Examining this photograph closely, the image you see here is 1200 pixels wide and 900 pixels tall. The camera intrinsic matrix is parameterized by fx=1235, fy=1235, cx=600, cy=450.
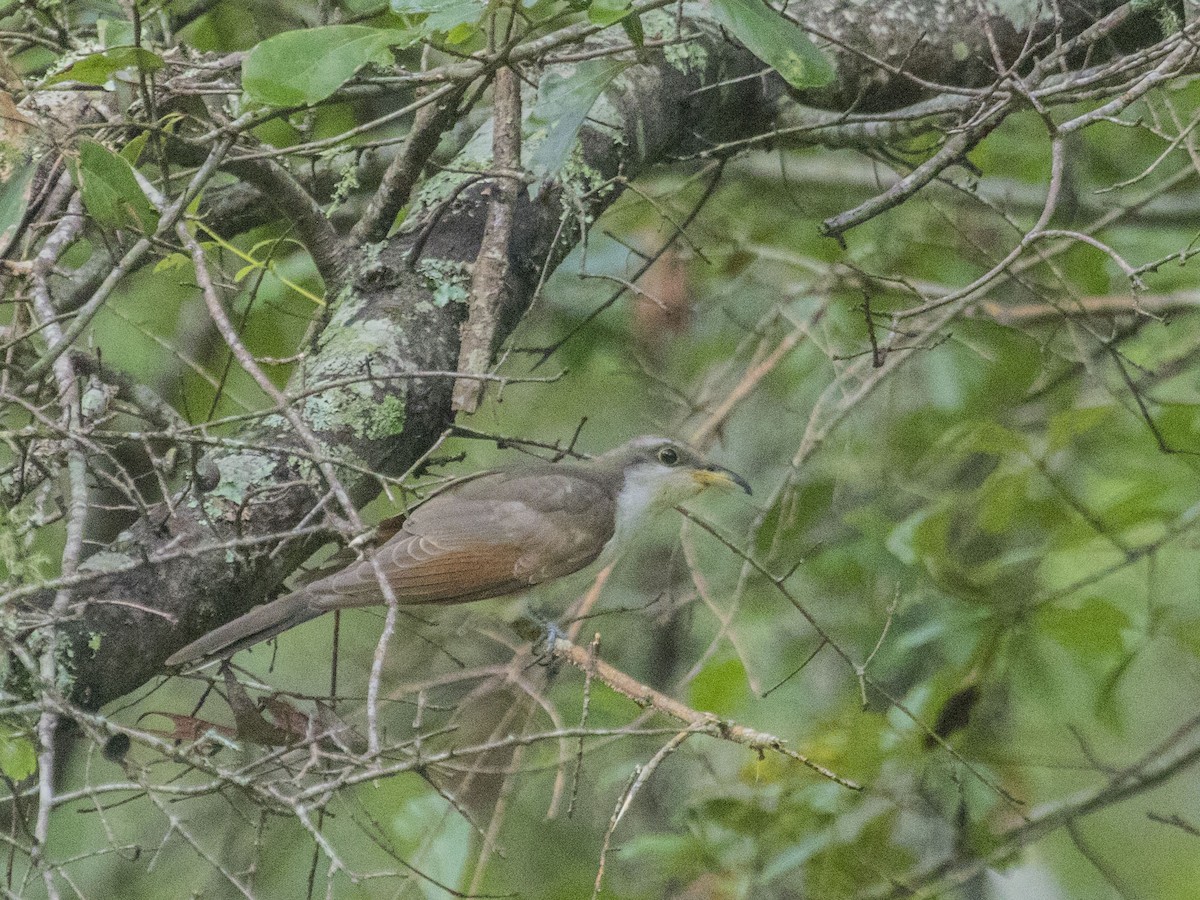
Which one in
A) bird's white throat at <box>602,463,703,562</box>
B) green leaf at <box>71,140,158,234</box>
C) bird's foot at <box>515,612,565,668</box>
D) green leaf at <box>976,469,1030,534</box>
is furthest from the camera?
bird's white throat at <box>602,463,703,562</box>

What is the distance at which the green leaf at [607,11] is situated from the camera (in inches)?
87.2

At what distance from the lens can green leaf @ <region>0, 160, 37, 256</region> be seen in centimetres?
245

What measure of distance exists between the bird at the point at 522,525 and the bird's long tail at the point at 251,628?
0.35ft

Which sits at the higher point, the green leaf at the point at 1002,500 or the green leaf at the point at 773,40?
the green leaf at the point at 773,40

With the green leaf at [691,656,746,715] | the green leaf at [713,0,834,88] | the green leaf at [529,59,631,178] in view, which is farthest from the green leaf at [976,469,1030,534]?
the green leaf at [529,59,631,178]

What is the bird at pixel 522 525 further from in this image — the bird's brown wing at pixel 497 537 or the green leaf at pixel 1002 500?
the green leaf at pixel 1002 500

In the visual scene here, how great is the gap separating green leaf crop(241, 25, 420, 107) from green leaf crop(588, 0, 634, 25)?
0.36 meters

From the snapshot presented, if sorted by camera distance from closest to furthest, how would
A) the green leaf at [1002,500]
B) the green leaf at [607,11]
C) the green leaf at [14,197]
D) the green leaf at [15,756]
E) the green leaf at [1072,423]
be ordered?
the green leaf at [15,756] < the green leaf at [607,11] < the green leaf at [14,197] < the green leaf at [1072,423] < the green leaf at [1002,500]

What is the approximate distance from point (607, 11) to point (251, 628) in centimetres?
148

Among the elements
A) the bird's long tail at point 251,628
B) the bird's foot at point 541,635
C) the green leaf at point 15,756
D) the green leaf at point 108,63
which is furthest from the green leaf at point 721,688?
the green leaf at point 108,63

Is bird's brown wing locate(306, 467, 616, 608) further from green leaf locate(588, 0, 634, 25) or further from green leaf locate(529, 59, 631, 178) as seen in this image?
green leaf locate(588, 0, 634, 25)

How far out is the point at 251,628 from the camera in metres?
2.69

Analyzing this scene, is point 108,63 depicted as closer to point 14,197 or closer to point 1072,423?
point 14,197

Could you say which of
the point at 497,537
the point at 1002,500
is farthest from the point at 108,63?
the point at 1002,500
